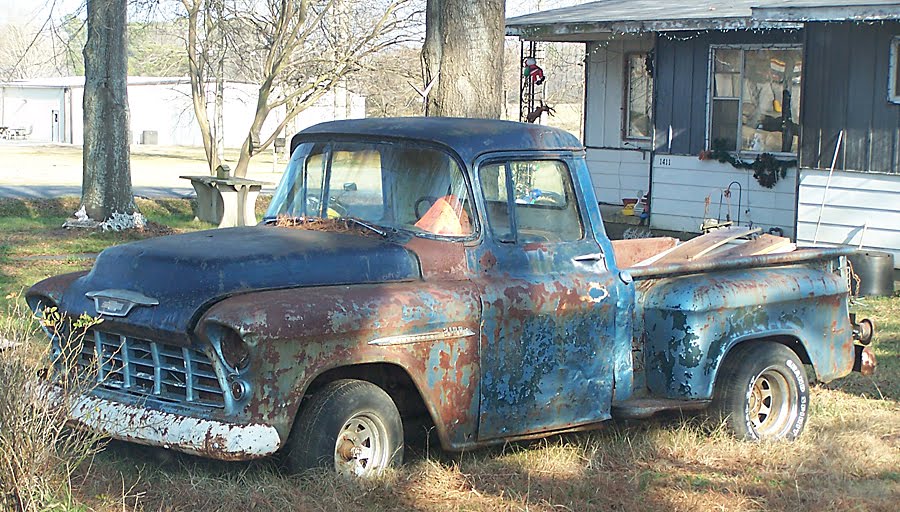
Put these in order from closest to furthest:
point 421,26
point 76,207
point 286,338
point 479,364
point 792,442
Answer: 1. point 286,338
2. point 479,364
3. point 792,442
4. point 76,207
5. point 421,26

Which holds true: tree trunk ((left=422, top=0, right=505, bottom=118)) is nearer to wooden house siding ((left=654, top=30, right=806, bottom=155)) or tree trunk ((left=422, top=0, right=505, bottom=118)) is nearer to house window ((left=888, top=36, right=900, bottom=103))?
house window ((left=888, top=36, right=900, bottom=103))

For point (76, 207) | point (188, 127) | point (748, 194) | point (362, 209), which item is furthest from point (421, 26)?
point (188, 127)

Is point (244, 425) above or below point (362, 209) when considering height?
below

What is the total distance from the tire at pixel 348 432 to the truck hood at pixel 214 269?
516 mm

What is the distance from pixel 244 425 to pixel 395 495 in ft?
2.64

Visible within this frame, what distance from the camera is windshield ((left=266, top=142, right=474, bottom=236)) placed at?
5789 mm

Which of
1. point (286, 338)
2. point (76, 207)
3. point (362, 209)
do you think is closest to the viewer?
point (286, 338)

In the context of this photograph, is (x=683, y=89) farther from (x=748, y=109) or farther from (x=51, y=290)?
(x=51, y=290)

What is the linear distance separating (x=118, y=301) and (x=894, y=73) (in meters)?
10.00

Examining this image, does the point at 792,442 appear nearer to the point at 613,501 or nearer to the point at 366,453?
the point at 613,501

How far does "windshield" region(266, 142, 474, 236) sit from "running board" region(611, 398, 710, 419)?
1323 mm

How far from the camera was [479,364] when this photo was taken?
A: 18.2ft

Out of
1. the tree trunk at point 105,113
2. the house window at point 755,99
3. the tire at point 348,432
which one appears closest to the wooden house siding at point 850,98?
the house window at point 755,99

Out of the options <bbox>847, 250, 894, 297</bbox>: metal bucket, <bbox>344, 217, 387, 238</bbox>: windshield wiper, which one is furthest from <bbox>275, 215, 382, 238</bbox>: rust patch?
<bbox>847, 250, 894, 297</bbox>: metal bucket
